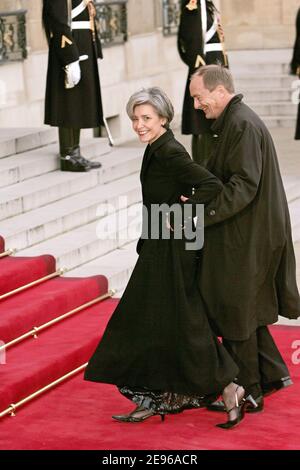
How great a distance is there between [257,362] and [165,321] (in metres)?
0.53

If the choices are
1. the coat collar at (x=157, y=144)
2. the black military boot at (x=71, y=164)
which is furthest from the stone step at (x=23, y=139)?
the coat collar at (x=157, y=144)

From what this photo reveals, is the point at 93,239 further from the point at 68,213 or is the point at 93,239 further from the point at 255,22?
the point at 255,22

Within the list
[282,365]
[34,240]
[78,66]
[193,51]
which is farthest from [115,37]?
[282,365]

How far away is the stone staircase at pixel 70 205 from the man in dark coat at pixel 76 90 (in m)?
0.15

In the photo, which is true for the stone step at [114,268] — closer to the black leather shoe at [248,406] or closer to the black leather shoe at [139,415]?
the black leather shoe at [248,406]

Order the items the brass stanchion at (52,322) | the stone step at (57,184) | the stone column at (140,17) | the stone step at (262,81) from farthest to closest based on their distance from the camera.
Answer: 1. the stone step at (262,81)
2. the stone column at (140,17)
3. the stone step at (57,184)
4. the brass stanchion at (52,322)

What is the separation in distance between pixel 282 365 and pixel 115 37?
859 cm

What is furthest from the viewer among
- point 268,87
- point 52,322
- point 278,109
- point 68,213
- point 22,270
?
point 268,87

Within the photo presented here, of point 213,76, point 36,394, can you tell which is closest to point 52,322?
point 36,394

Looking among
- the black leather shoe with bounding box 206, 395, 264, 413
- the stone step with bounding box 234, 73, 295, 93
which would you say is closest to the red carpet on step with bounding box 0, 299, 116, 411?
the black leather shoe with bounding box 206, 395, 264, 413

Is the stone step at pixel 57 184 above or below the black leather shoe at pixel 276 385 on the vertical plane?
above

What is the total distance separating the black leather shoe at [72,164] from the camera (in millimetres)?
10547

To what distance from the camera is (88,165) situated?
10.6m

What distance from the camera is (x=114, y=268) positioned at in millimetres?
8969
